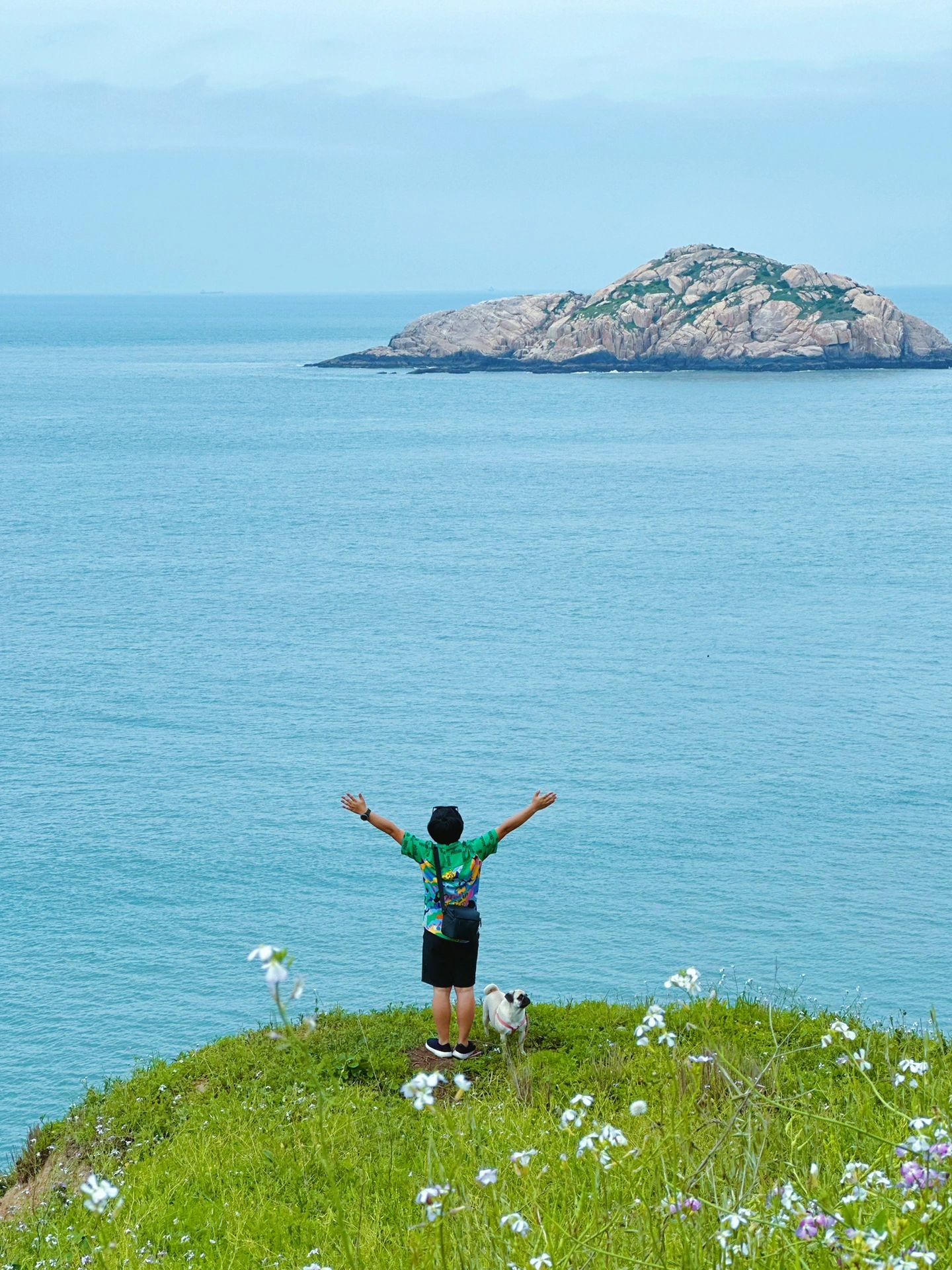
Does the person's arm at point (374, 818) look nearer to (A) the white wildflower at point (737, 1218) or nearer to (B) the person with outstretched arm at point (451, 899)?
(B) the person with outstretched arm at point (451, 899)

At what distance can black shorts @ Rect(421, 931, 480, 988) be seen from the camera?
35.6 feet

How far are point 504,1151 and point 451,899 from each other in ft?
9.37

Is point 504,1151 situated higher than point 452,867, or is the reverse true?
point 452,867

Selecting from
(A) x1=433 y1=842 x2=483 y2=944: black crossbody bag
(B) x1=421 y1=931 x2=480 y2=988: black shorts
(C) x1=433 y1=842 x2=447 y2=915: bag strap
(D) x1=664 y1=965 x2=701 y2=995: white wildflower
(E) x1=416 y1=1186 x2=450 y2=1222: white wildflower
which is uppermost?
(D) x1=664 y1=965 x2=701 y2=995: white wildflower

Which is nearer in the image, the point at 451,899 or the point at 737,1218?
the point at 737,1218

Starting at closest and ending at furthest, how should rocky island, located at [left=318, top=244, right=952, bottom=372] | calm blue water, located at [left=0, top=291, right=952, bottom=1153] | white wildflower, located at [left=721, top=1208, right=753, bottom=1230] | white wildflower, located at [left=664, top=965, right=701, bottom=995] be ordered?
white wildflower, located at [left=721, top=1208, right=753, bottom=1230] < white wildflower, located at [left=664, top=965, right=701, bottom=995] < calm blue water, located at [left=0, top=291, right=952, bottom=1153] < rocky island, located at [left=318, top=244, right=952, bottom=372]

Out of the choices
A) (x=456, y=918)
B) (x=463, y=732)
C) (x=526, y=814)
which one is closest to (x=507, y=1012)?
(x=456, y=918)

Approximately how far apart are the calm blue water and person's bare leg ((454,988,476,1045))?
47.7 feet

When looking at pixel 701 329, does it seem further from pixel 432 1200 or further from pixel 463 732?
pixel 432 1200

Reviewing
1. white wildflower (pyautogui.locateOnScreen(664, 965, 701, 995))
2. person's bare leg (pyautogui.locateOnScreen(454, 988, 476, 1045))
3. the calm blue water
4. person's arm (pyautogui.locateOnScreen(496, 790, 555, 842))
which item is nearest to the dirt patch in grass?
person's bare leg (pyautogui.locateOnScreen(454, 988, 476, 1045))

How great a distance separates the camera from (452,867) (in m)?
10.7

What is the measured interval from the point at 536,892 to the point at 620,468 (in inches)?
2682

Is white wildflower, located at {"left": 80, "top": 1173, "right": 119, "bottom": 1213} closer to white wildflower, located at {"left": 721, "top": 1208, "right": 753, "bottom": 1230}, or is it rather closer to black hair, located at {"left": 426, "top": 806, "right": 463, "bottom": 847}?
white wildflower, located at {"left": 721, "top": 1208, "right": 753, "bottom": 1230}

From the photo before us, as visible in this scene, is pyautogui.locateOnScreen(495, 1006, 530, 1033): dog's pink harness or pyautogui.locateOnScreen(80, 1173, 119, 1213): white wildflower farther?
pyautogui.locateOnScreen(495, 1006, 530, 1033): dog's pink harness
